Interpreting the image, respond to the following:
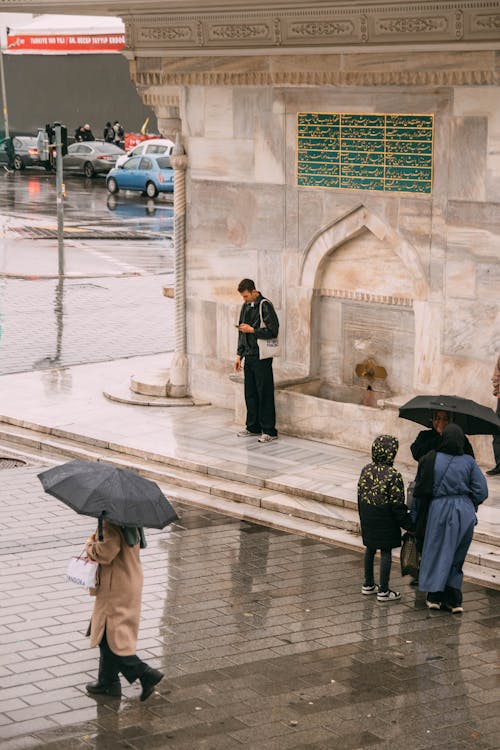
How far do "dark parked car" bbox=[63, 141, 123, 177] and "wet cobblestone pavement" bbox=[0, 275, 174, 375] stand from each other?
22.1m

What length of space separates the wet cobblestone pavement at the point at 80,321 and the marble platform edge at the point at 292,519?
601cm

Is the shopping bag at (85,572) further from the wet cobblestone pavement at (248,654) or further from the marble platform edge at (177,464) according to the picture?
the marble platform edge at (177,464)

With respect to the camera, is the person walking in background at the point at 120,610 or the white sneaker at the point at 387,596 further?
the white sneaker at the point at 387,596

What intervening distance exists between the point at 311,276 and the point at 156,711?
758 cm

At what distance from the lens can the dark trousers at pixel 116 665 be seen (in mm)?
8594

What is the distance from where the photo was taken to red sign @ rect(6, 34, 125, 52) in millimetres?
55125

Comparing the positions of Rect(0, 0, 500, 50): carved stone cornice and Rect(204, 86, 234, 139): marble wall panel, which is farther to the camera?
Rect(204, 86, 234, 139): marble wall panel

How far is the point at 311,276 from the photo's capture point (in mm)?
15344

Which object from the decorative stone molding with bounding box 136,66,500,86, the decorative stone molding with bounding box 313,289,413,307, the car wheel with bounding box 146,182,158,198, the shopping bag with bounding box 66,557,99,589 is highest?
the decorative stone molding with bounding box 136,66,500,86

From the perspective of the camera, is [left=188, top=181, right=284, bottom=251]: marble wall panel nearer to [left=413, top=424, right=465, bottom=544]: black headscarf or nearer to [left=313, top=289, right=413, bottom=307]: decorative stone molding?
[left=313, top=289, right=413, bottom=307]: decorative stone molding

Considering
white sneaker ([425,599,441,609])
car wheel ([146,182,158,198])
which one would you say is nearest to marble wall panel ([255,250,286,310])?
white sneaker ([425,599,441,609])

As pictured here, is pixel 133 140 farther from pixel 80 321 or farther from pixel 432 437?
pixel 432 437

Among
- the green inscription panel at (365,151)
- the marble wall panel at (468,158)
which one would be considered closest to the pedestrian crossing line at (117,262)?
the green inscription panel at (365,151)

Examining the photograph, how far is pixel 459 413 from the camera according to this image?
11156 millimetres
